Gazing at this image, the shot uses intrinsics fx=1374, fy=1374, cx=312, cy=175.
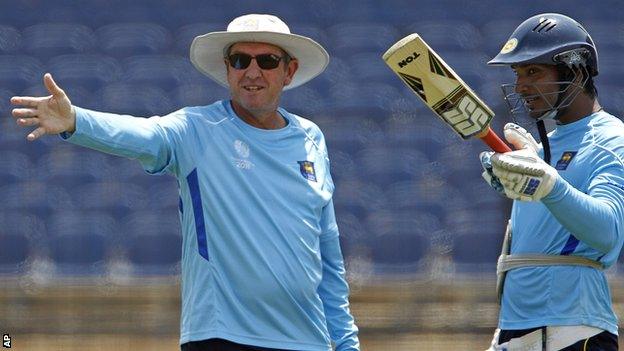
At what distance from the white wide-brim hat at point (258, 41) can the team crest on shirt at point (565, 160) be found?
2.90 ft

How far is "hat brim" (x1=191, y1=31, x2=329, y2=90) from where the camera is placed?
14.0ft

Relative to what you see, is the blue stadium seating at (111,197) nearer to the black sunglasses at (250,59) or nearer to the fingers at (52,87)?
the black sunglasses at (250,59)

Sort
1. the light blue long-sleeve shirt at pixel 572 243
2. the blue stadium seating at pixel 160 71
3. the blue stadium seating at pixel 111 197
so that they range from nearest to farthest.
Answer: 1. the light blue long-sleeve shirt at pixel 572 243
2. the blue stadium seating at pixel 111 197
3. the blue stadium seating at pixel 160 71

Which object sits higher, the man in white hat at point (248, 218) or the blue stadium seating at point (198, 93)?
the man in white hat at point (248, 218)

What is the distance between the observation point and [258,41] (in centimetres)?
428

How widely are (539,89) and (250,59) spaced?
0.90m

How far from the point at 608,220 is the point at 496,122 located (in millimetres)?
3413

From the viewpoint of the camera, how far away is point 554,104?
13.1ft

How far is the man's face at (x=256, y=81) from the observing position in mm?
4180

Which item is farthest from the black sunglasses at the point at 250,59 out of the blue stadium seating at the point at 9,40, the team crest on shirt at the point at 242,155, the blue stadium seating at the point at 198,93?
the blue stadium seating at the point at 9,40

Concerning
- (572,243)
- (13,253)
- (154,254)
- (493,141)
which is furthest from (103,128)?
(13,253)

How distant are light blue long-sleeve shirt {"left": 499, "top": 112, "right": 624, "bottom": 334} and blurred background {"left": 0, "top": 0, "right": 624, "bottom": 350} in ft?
9.90

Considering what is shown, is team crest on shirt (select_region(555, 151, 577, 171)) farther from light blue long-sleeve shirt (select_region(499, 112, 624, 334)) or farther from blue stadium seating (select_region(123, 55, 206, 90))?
blue stadium seating (select_region(123, 55, 206, 90))

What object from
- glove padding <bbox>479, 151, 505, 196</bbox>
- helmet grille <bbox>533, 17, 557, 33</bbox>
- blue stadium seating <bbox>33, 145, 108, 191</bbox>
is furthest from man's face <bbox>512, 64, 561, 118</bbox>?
blue stadium seating <bbox>33, 145, 108, 191</bbox>
